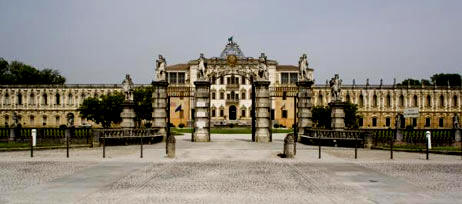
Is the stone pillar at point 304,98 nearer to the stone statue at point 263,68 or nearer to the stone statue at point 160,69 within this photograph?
the stone statue at point 263,68

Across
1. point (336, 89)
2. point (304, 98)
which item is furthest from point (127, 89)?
point (336, 89)

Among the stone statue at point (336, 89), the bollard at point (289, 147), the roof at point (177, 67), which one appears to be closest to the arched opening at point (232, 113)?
the roof at point (177, 67)

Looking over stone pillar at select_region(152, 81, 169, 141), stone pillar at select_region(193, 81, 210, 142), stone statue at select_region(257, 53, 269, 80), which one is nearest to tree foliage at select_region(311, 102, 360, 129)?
stone statue at select_region(257, 53, 269, 80)

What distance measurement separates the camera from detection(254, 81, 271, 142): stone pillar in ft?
97.5

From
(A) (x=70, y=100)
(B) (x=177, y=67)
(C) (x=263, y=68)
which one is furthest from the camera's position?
(B) (x=177, y=67)

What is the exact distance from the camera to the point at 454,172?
1438cm

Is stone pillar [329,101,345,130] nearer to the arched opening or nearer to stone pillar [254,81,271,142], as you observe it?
stone pillar [254,81,271,142]

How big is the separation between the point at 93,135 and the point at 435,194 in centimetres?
1997

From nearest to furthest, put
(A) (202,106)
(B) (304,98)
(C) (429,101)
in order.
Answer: (A) (202,106), (B) (304,98), (C) (429,101)

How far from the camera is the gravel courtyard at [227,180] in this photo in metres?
9.79

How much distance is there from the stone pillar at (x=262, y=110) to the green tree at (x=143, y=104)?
88.8 ft

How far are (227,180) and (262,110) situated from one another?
694 inches

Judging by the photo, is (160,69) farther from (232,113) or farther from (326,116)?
(232,113)

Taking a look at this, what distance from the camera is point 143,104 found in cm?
5534
